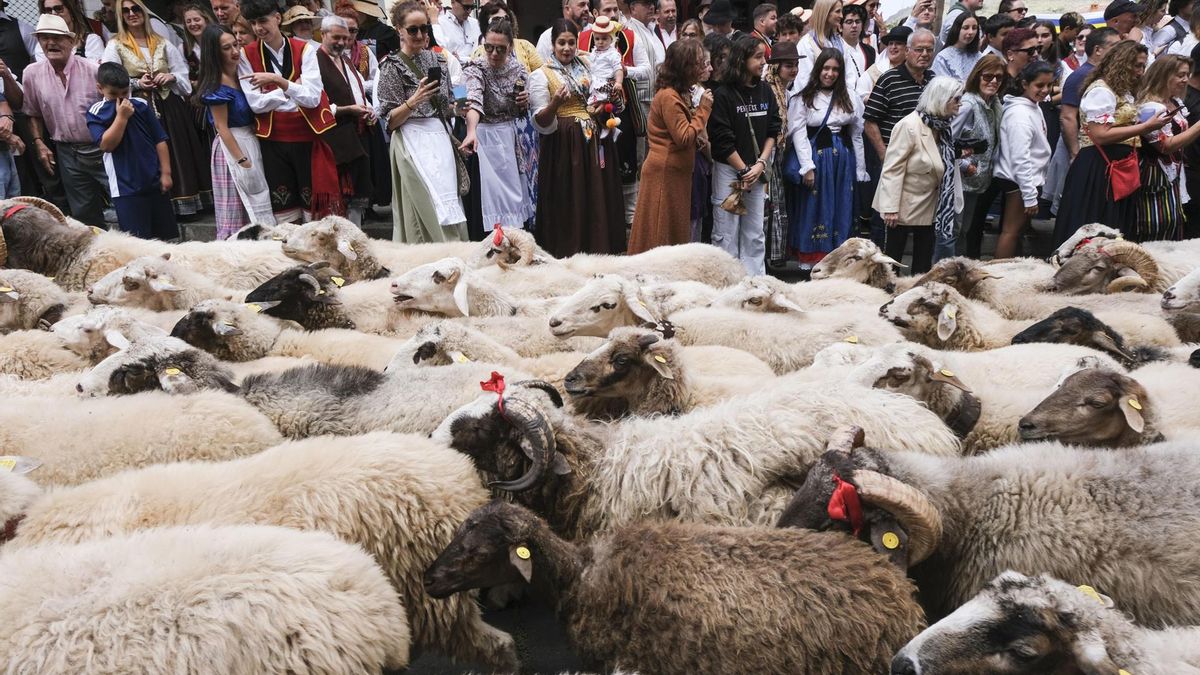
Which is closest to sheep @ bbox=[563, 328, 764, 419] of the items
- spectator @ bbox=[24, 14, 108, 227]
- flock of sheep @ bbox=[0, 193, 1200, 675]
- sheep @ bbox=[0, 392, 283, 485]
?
flock of sheep @ bbox=[0, 193, 1200, 675]

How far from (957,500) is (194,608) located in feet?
7.82

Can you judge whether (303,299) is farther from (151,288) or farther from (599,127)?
(599,127)

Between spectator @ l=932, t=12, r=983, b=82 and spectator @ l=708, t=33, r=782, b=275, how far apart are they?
→ 2739 mm

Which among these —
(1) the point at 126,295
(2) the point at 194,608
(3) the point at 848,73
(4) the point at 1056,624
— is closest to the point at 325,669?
(2) the point at 194,608

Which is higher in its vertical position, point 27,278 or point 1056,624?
point 27,278

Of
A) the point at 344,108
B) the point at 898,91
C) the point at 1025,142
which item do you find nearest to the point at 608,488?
the point at 344,108

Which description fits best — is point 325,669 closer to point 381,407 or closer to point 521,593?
point 521,593

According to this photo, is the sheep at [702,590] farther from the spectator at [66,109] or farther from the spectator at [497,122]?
the spectator at [66,109]

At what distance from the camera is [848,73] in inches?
387

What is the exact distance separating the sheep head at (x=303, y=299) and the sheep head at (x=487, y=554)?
3.02 metres

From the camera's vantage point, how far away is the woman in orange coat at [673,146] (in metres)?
7.73

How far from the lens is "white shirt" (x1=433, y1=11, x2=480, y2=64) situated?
9562mm

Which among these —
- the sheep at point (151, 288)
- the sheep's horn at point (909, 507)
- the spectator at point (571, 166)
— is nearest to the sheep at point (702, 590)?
the sheep's horn at point (909, 507)

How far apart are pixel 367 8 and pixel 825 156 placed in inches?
254
